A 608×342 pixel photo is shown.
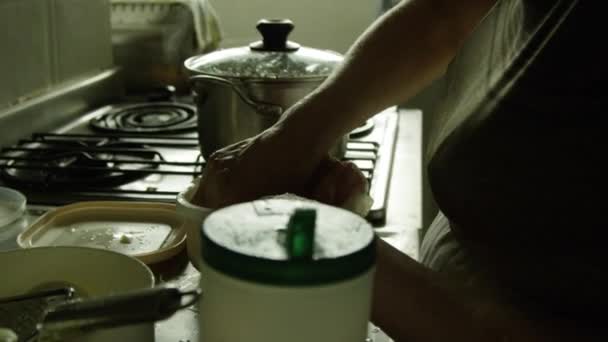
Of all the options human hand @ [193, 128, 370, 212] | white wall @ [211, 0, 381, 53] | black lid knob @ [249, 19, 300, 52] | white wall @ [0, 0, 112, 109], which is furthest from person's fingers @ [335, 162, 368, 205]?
white wall @ [211, 0, 381, 53]

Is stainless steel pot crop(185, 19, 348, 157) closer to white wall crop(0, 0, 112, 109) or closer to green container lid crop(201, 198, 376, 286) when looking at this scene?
white wall crop(0, 0, 112, 109)

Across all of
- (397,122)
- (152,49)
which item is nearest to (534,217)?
(397,122)

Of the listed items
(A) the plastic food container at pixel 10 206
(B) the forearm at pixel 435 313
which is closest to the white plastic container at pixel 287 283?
(B) the forearm at pixel 435 313

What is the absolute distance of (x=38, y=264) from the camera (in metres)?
0.54

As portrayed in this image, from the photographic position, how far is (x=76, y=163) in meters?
0.99

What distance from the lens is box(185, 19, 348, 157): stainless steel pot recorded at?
2.85 feet

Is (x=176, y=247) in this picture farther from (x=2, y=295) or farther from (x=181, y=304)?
(x=181, y=304)

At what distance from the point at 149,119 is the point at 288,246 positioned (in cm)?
102

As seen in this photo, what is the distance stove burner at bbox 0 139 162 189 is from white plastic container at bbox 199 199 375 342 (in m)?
0.62

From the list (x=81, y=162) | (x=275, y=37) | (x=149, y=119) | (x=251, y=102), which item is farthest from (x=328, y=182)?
(x=149, y=119)

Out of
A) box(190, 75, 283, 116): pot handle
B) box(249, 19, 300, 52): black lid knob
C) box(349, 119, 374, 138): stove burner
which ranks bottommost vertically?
box(349, 119, 374, 138): stove burner

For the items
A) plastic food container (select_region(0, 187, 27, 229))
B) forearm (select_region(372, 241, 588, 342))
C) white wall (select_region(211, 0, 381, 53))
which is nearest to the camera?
forearm (select_region(372, 241, 588, 342))

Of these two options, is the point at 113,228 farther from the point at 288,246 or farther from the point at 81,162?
the point at 288,246

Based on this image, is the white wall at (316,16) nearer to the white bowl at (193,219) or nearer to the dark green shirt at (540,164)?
the dark green shirt at (540,164)
